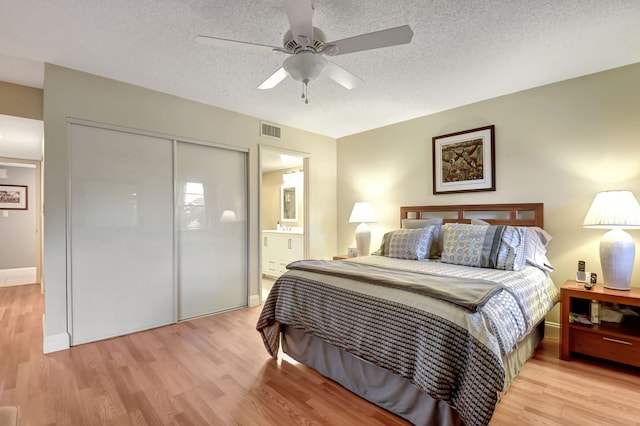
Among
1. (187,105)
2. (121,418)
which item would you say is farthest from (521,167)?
(121,418)

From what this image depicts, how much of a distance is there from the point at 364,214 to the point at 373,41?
8.77 ft

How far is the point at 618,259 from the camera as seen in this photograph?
234 centimetres

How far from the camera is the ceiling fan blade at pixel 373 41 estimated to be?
163 centimetres

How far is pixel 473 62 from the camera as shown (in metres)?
2.55

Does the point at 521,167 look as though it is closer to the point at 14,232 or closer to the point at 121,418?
the point at 121,418

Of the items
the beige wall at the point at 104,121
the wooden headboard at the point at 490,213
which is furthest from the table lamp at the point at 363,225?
the beige wall at the point at 104,121

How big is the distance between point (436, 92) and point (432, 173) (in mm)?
1018

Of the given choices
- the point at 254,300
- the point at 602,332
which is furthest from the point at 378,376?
the point at 254,300

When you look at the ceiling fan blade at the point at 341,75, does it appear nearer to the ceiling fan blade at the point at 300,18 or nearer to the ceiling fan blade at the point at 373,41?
the ceiling fan blade at the point at 373,41

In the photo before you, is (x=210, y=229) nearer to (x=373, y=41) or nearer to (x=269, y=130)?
(x=269, y=130)

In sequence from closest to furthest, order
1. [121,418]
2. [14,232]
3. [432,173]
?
1. [121,418]
2. [432,173]
3. [14,232]

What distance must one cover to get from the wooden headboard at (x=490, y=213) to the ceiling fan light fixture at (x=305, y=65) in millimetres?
2430

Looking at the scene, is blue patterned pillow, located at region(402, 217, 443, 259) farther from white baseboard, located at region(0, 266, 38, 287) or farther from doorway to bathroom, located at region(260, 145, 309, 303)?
white baseboard, located at region(0, 266, 38, 287)

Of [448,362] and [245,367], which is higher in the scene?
[448,362]
